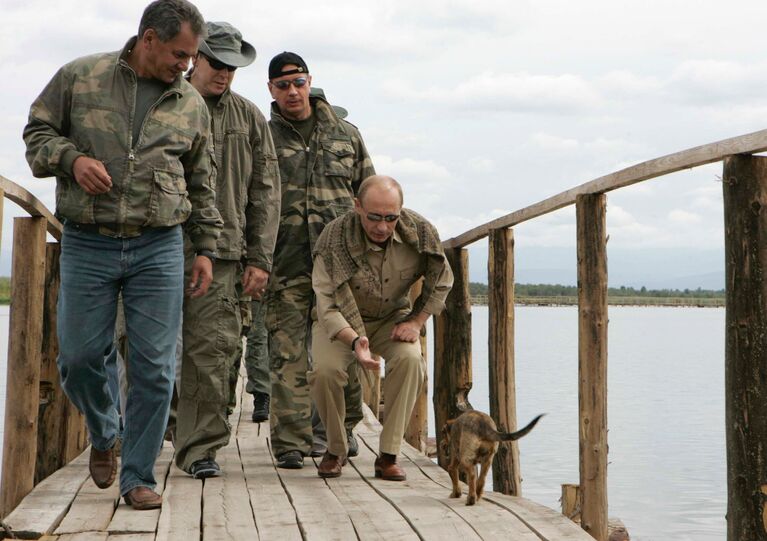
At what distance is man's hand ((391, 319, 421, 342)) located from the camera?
496 centimetres

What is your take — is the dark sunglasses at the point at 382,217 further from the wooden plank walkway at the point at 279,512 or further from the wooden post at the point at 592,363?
the wooden plank walkway at the point at 279,512

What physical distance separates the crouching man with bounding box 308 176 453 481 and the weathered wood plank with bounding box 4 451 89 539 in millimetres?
1051

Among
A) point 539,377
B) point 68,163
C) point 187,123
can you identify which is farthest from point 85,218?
point 539,377

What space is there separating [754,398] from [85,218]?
2.23 meters

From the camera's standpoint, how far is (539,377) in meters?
23.8

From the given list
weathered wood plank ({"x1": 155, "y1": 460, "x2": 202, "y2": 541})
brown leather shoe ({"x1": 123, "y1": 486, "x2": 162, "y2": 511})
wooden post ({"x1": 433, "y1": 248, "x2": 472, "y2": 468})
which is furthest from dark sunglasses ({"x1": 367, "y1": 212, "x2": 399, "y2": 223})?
wooden post ({"x1": 433, "y1": 248, "x2": 472, "y2": 468})

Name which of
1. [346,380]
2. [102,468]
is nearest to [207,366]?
[346,380]

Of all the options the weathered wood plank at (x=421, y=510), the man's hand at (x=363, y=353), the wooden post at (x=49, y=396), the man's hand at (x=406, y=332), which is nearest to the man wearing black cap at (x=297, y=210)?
the weathered wood plank at (x=421, y=510)

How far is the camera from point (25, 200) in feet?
14.9

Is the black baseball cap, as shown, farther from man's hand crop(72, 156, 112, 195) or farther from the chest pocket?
man's hand crop(72, 156, 112, 195)

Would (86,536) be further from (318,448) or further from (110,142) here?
(318,448)

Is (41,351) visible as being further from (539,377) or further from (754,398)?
(539,377)

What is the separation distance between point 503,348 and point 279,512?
203 centimetres

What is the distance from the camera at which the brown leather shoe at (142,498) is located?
4.20 meters
